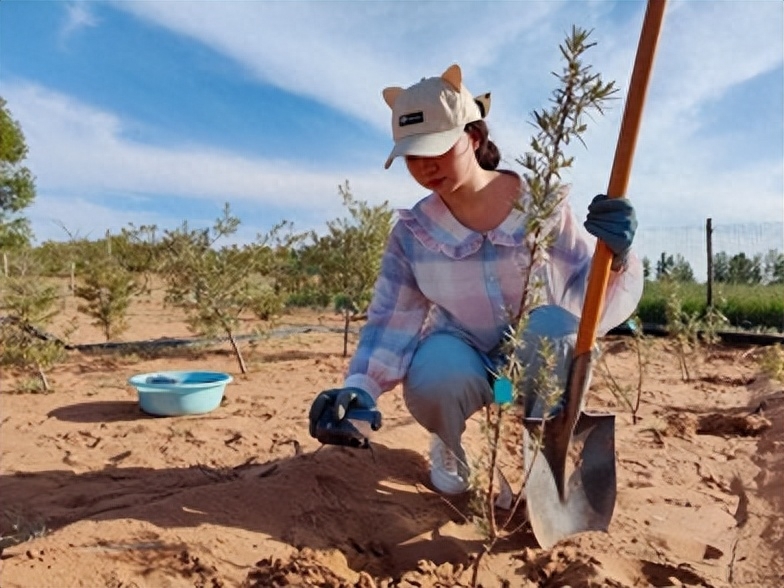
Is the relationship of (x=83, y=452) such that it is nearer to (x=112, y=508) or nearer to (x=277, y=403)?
(x=112, y=508)

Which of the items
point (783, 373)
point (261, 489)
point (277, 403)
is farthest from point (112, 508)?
point (783, 373)

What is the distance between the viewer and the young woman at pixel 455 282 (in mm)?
2037

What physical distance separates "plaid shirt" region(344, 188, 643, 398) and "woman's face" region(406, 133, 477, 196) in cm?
19

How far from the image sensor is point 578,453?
212 cm

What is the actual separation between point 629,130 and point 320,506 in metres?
1.51

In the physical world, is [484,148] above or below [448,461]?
above

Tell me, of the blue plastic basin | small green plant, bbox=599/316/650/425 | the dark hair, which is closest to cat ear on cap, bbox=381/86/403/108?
the dark hair

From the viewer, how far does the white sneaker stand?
2.40m

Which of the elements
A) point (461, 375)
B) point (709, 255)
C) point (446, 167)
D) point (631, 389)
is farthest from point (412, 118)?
point (709, 255)

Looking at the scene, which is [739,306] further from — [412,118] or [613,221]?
[412,118]

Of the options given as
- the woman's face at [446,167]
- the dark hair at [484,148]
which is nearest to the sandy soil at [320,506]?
the woman's face at [446,167]

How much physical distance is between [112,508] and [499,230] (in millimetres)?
1589

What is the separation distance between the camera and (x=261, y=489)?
2342 millimetres

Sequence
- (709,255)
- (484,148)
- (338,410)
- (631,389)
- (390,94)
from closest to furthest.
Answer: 1. (338,410)
2. (390,94)
3. (484,148)
4. (631,389)
5. (709,255)
